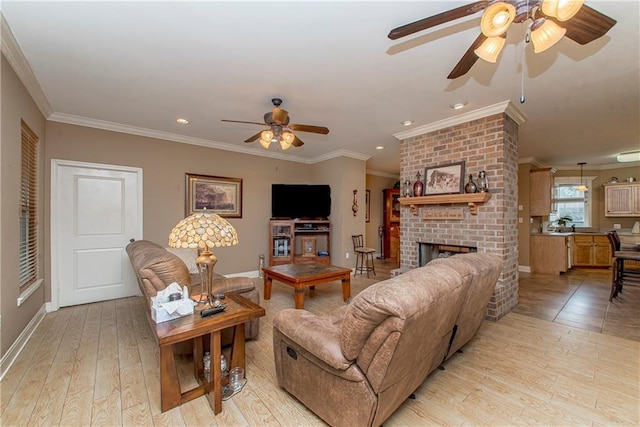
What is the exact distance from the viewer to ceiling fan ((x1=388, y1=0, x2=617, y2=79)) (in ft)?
→ 4.29

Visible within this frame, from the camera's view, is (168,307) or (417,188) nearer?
(168,307)

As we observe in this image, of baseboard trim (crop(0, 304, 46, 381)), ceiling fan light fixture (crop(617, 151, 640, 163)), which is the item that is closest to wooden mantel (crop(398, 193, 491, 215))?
ceiling fan light fixture (crop(617, 151, 640, 163))

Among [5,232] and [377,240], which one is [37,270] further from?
[377,240]

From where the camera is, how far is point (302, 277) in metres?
3.32

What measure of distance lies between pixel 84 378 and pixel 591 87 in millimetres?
5203

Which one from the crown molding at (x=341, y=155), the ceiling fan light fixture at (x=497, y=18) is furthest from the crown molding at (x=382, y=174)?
the ceiling fan light fixture at (x=497, y=18)

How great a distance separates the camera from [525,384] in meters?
1.99

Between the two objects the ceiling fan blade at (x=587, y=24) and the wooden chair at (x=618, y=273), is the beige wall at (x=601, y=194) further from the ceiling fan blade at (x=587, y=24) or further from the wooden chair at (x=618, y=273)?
the ceiling fan blade at (x=587, y=24)

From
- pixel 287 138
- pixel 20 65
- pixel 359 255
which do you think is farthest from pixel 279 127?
pixel 359 255

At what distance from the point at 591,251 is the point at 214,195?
826 cm

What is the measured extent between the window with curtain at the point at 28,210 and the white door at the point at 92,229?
363 millimetres

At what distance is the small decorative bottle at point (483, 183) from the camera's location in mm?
3316

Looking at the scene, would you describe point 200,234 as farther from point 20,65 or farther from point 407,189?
point 407,189

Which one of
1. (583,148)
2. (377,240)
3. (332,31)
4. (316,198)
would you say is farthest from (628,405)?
(377,240)
